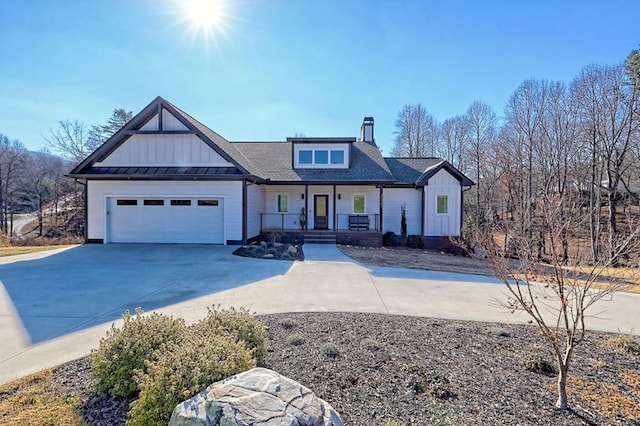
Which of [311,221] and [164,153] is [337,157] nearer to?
[311,221]

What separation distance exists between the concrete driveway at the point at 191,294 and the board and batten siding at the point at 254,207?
3.81 meters

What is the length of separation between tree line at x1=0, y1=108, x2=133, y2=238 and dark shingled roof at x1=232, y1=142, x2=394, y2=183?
1738 centimetres

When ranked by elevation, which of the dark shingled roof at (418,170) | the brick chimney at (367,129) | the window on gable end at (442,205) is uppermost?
the brick chimney at (367,129)

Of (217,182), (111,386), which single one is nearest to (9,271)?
(217,182)

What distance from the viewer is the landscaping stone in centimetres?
205

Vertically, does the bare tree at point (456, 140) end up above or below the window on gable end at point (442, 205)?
above

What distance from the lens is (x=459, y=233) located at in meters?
17.8

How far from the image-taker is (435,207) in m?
17.8

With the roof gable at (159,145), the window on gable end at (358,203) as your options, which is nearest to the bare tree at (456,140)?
the window on gable end at (358,203)

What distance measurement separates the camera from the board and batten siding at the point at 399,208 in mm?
17969

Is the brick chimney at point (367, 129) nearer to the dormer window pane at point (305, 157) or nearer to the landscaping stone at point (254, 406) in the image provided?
the dormer window pane at point (305, 157)

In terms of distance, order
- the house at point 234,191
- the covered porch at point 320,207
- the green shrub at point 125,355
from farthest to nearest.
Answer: the covered porch at point 320,207, the house at point 234,191, the green shrub at point 125,355

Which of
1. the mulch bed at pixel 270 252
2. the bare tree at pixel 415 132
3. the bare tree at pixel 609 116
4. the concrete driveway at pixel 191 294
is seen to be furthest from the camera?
the bare tree at pixel 415 132

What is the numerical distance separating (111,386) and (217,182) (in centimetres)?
1207
